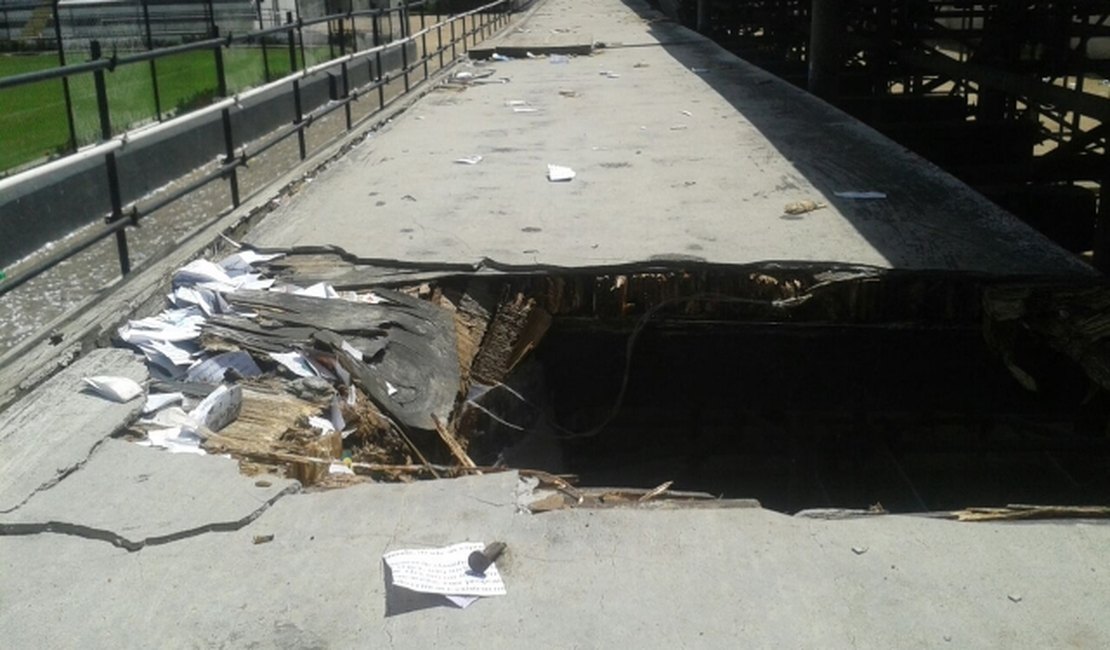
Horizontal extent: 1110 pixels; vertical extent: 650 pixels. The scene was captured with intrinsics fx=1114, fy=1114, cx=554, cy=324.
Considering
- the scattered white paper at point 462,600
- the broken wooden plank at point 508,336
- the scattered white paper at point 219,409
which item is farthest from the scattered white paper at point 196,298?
the scattered white paper at point 462,600

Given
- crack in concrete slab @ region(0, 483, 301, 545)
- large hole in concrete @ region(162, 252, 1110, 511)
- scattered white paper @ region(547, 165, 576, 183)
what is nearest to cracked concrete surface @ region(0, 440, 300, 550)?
crack in concrete slab @ region(0, 483, 301, 545)

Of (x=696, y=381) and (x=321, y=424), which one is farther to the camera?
(x=696, y=381)

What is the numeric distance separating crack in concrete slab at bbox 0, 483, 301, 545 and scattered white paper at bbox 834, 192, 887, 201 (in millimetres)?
4905

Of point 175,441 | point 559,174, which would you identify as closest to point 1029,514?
point 175,441

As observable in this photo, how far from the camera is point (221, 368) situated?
15.4ft

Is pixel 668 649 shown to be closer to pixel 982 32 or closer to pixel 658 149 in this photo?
pixel 658 149

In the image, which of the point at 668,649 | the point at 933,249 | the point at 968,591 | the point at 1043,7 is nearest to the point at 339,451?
the point at 668,649

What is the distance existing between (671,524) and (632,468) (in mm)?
4041

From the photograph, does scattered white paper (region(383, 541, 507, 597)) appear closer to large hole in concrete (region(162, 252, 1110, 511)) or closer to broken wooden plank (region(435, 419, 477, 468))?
large hole in concrete (region(162, 252, 1110, 511))

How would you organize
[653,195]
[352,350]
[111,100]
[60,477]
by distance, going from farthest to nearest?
[111,100], [653,195], [352,350], [60,477]

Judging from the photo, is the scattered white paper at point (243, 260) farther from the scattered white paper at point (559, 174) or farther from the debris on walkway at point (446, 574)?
the debris on walkway at point (446, 574)

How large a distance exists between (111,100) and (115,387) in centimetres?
836

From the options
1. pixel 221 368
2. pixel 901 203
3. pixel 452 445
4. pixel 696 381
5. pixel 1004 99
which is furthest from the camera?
pixel 1004 99

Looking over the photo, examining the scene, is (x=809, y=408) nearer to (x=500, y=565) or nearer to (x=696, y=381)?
(x=696, y=381)
